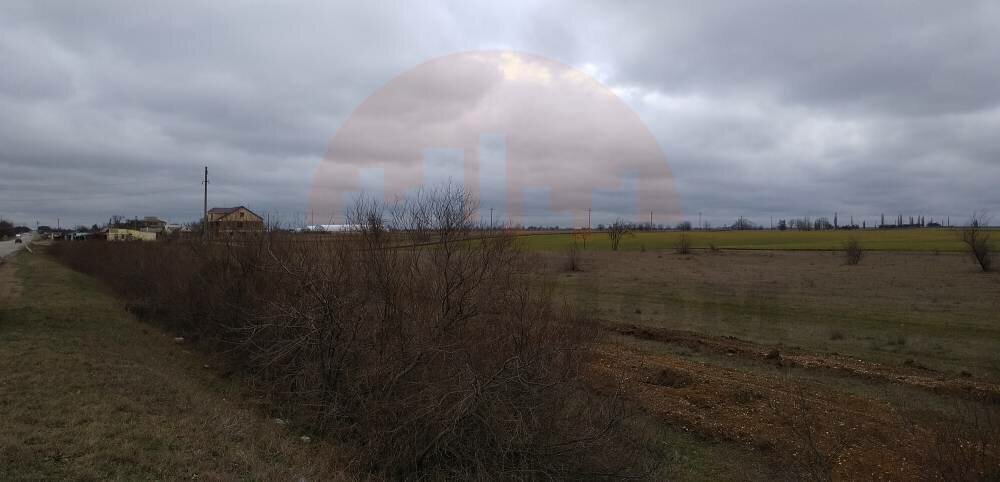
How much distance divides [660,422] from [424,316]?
18.8 ft

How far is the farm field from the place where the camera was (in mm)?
9422

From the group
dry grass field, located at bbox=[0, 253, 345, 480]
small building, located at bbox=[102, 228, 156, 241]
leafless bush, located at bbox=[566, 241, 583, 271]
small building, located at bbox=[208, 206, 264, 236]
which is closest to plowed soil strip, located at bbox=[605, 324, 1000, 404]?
dry grass field, located at bbox=[0, 253, 345, 480]

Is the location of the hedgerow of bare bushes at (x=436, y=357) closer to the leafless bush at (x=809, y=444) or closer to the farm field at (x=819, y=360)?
the leafless bush at (x=809, y=444)

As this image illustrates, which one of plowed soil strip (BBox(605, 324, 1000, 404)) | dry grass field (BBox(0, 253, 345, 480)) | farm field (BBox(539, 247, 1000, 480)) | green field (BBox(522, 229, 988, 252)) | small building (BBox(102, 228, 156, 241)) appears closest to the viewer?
dry grass field (BBox(0, 253, 345, 480))

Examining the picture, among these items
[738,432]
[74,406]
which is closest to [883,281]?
[738,432]

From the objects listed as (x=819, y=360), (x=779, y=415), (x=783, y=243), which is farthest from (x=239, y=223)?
(x=783, y=243)

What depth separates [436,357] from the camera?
866 cm

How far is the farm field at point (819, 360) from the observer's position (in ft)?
30.9

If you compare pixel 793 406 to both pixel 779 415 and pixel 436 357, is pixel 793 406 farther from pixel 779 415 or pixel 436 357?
pixel 436 357

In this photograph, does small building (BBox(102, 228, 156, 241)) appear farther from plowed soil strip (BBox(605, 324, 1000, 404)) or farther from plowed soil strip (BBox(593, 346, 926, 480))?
plowed soil strip (BBox(593, 346, 926, 480))

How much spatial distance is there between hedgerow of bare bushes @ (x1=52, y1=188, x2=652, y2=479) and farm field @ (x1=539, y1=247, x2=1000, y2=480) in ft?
10.7

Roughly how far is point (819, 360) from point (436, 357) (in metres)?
12.0

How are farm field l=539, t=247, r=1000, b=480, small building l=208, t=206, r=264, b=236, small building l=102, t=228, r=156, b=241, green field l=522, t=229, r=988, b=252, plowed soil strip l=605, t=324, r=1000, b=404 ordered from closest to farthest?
farm field l=539, t=247, r=1000, b=480, plowed soil strip l=605, t=324, r=1000, b=404, small building l=208, t=206, r=264, b=236, small building l=102, t=228, r=156, b=241, green field l=522, t=229, r=988, b=252

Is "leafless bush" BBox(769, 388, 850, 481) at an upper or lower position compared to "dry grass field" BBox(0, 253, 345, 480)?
lower
